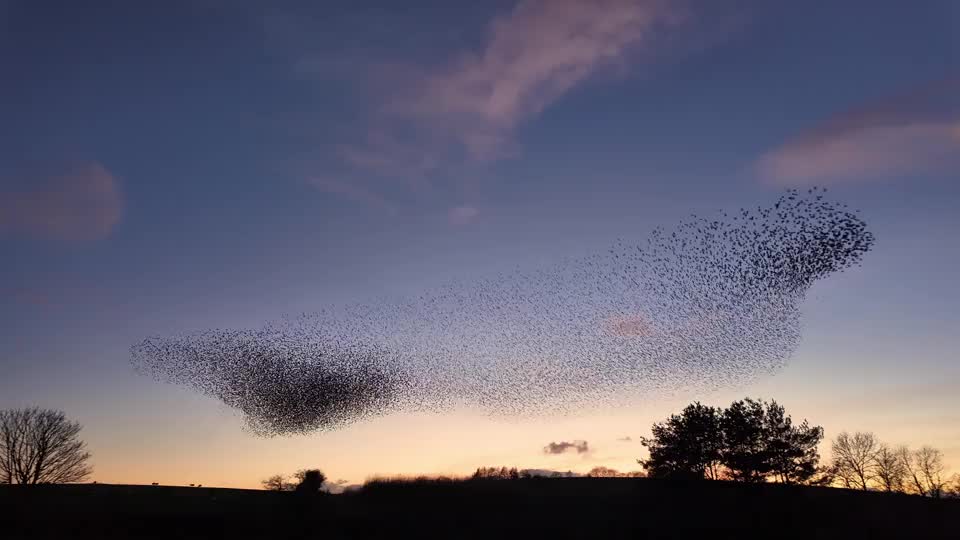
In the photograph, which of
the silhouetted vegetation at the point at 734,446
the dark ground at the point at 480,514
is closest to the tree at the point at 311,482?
the dark ground at the point at 480,514

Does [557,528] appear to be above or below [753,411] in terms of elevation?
below

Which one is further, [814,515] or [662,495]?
[662,495]

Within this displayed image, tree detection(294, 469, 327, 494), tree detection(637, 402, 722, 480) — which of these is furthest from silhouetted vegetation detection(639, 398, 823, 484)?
tree detection(294, 469, 327, 494)

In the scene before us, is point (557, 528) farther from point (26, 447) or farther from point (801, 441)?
point (26, 447)

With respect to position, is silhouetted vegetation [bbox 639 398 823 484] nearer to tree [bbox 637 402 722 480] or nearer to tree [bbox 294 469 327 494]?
tree [bbox 637 402 722 480]

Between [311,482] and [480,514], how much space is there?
18986 millimetres

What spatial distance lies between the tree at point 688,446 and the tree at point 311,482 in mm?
44882

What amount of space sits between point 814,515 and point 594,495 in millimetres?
26322

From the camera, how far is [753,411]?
79875 mm

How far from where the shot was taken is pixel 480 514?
66125 millimetres

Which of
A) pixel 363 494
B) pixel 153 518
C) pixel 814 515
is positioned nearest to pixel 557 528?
pixel 814 515

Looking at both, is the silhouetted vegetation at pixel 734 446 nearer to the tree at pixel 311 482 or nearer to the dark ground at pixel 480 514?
the dark ground at pixel 480 514

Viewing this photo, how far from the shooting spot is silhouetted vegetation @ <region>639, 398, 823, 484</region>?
75.9 metres

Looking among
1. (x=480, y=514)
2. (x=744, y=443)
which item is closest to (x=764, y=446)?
(x=744, y=443)
